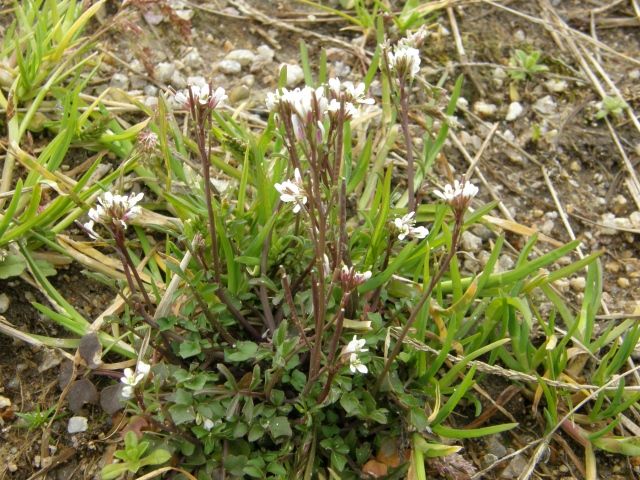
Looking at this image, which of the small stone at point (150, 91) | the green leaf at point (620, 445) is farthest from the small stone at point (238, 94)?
the green leaf at point (620, 445)

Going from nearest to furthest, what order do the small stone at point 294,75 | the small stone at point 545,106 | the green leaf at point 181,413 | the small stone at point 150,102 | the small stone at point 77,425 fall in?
the green leaf at point 181,413, the small stone at point 77,425, the small stone at point 150,102, the small stone at point 294,75, the small stone at point 545,106

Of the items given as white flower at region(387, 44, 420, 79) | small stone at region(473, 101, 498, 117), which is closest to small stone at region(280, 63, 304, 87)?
small stone at region(473, 101, 498, 117)

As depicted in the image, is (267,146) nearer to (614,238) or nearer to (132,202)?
(132,202)

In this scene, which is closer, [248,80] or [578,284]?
[578,284]

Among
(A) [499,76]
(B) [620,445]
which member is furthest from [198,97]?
(A) [499,76]

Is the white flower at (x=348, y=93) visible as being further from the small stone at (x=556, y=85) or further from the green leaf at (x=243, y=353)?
the small stone at (x=556, y=85)

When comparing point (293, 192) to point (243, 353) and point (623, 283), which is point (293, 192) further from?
point (623, 283)

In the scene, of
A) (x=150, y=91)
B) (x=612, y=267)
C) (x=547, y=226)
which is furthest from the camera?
(x=150, y=91)
